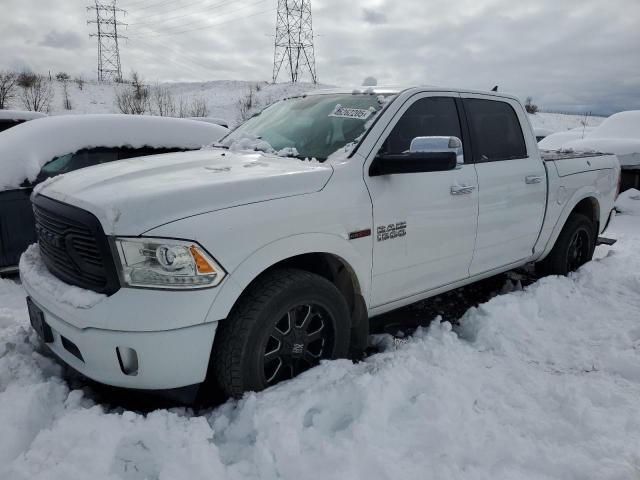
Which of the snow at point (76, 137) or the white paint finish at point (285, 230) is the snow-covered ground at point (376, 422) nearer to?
the white paint finish at point (285, 230)

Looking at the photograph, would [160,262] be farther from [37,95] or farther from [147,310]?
[37,95]

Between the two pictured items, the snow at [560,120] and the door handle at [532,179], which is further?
the snow at [560,120]

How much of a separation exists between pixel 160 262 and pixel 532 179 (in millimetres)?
2981

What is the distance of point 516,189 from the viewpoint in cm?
358

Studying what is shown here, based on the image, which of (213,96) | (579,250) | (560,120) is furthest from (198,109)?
(560,120)

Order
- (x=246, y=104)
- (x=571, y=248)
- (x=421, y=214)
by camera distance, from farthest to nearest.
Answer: (x=246, y=104) → (x=571, y=248) → (x=421, y=214)

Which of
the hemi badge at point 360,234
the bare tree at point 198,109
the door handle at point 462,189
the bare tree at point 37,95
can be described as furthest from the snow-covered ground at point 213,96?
the hemi badge at point 360,234

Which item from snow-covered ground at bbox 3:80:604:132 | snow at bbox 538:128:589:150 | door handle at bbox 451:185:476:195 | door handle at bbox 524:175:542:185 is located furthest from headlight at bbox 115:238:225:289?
snow-covered ground at bbox 3:80:604:132

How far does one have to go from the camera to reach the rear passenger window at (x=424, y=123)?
2.89 metres

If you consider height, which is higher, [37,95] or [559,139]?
[37,95]

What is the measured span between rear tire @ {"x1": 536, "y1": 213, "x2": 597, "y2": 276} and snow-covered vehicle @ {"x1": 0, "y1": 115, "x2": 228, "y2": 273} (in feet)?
12.9

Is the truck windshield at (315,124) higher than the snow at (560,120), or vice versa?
the snow at (560,120)

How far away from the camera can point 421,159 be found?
2512 millimetres

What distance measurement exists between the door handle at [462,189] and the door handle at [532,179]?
737 millimetres
